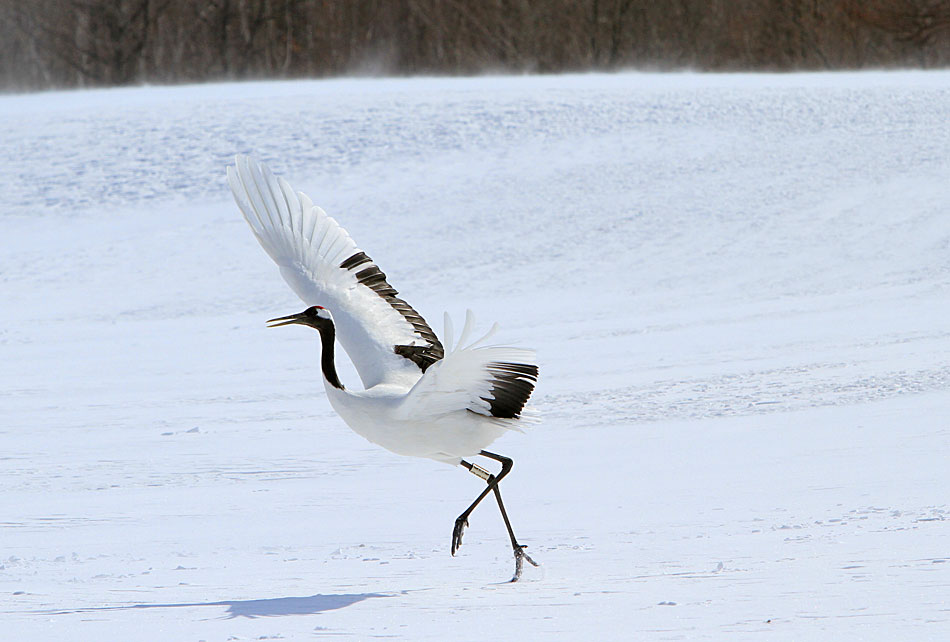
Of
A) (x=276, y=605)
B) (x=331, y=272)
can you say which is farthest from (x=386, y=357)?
(x=276, y=605)

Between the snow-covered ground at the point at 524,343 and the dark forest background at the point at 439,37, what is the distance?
7848mm

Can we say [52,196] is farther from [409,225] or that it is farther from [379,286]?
[379,286]

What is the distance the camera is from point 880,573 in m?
4.36

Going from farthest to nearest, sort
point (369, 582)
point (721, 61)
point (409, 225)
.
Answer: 1. point (721, 61)
2. point (409, 225)
3. point (369, 582)

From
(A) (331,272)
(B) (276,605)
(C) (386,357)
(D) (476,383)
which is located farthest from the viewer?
(A) (331,272)

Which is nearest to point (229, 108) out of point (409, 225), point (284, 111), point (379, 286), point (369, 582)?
point (284, 111)

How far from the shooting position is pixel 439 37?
103ft

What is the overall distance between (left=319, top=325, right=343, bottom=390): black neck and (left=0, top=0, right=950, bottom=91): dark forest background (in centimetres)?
2328

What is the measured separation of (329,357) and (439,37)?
88.8 ft

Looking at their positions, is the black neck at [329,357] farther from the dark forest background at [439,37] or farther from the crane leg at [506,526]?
the dark forest background at [439,37]

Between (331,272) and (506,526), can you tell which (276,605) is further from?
(331,272)

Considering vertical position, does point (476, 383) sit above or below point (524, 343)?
above

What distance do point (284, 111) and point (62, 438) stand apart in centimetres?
1192

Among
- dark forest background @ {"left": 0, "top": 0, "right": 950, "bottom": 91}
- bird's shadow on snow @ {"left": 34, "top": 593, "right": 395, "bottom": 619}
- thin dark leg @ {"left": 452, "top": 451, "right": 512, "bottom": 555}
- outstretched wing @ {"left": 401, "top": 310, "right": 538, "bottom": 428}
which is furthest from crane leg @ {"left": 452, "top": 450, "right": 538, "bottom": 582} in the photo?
dark forest background @ {"left": 0, "top": 0, "right": 950, "bottom": 91}
